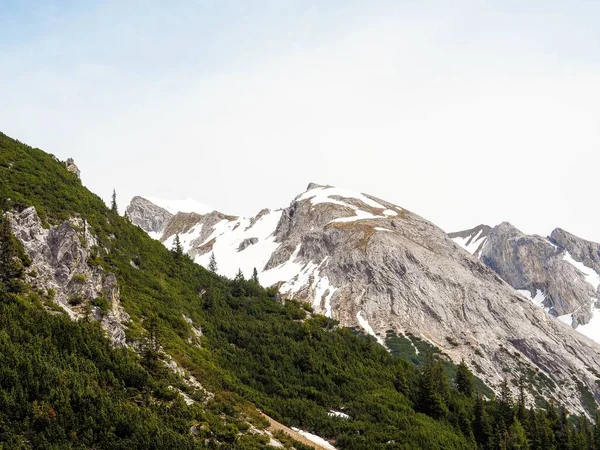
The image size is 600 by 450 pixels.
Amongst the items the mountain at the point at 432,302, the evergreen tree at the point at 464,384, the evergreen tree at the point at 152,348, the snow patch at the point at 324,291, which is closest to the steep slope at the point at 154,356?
the evergreen tree at the point at 152,348

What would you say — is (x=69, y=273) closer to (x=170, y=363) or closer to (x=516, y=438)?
(x=170, y=363)

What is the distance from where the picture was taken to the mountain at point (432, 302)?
466ft

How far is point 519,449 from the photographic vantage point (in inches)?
2650

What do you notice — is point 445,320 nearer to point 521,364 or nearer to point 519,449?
point 521,364

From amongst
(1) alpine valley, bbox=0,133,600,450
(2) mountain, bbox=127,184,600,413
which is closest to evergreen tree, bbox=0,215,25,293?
(1) alpine valley, bbox=0,133,600,450

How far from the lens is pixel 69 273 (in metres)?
52.2

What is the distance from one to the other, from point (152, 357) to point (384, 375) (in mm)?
37211

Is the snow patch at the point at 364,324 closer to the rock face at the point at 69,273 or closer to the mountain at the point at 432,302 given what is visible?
the mountain at the point at 432,302

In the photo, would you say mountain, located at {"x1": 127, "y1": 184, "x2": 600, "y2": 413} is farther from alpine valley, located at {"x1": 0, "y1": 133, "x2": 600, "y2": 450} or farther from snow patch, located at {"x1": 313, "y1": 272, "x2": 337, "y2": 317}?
alpine valley, located at {"x1": 0, "y1": 133, "x2": 600, "y2": 450}

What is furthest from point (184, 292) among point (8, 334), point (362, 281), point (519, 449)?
point (362, 281)

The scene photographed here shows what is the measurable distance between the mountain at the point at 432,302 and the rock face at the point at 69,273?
9379 cm

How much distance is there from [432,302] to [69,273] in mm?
121358

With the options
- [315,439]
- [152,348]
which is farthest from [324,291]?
[152,348]

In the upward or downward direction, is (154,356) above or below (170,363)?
above
